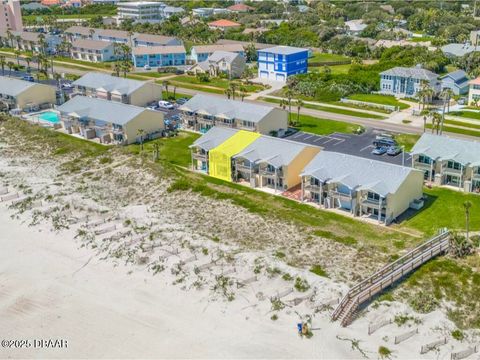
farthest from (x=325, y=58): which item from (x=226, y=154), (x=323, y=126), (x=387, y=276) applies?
(x=387, y=276)

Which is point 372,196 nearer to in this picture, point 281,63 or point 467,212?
point 467,212

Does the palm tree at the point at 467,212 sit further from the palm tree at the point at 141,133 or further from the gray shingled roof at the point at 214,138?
the palm tree at the point at 141,133

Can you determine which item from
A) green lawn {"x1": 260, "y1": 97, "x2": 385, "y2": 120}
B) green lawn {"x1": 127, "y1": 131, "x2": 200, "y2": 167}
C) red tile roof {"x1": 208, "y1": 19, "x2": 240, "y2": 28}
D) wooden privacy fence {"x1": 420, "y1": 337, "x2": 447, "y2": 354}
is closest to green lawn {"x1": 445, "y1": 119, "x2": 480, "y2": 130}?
green lawn {"x1": 260, "y1": 97, "x2": 385, "y2": 120}

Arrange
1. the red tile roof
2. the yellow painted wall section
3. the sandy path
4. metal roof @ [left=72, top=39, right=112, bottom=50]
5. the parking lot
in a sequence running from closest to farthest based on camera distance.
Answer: the sandy path
the yellow painted wall section
the parking lot
metal roof @ [left=72, top=39, right=112, bottom=50]
the red tile roof

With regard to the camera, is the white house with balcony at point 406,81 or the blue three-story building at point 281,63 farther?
the blue three-story building at point 281,63

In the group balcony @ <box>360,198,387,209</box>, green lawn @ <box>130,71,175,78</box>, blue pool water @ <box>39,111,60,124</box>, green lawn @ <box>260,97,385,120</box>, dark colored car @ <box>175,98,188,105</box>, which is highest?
balcony @ <box>360,198,387,209</box>

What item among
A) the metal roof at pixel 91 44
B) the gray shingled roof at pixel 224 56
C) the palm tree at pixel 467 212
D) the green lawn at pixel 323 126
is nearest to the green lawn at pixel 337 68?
the gray shingled roof at pixel 224 56

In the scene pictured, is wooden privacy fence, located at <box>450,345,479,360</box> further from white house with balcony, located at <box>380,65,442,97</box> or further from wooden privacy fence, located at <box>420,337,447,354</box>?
white house with balcony, located at <box>380,65,442,97</box>
